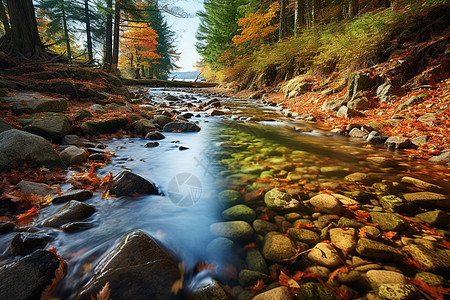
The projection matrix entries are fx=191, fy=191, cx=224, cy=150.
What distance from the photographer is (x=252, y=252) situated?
5.51ft

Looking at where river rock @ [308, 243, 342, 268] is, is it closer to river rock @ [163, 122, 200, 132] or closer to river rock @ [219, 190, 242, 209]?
river rock @ [219, 190, 242, 209]

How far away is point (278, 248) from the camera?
1670 mm

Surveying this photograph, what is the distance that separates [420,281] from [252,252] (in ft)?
3.84

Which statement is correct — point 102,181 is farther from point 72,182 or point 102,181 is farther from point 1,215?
point 1,215

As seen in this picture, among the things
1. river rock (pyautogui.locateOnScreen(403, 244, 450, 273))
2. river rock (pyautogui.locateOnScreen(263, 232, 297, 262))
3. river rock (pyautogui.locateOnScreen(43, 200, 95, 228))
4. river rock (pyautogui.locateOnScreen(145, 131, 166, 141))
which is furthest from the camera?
river rock (pyautogui.locateOnScreen(145, 131, 166, 141))

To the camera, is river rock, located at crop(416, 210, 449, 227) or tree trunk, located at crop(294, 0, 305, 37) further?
tree trunk, located at crop(294, 0, 305, 37)

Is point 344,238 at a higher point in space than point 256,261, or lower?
higher

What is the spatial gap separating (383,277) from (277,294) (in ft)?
2.57

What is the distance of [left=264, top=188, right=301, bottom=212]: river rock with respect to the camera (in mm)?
2217

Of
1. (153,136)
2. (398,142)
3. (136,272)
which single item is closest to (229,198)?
(136,272)

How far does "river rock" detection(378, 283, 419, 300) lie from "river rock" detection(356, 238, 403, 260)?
281mm

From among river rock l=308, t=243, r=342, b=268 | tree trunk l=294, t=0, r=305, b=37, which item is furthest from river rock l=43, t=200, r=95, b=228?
tree trunk l=294, t=0, r=305, b=37

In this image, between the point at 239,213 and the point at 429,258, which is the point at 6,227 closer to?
the point at 239,213

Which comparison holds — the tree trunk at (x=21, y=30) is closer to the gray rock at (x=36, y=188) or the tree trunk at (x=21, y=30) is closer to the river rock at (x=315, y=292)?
the gray rock at (x=36, y=188)
